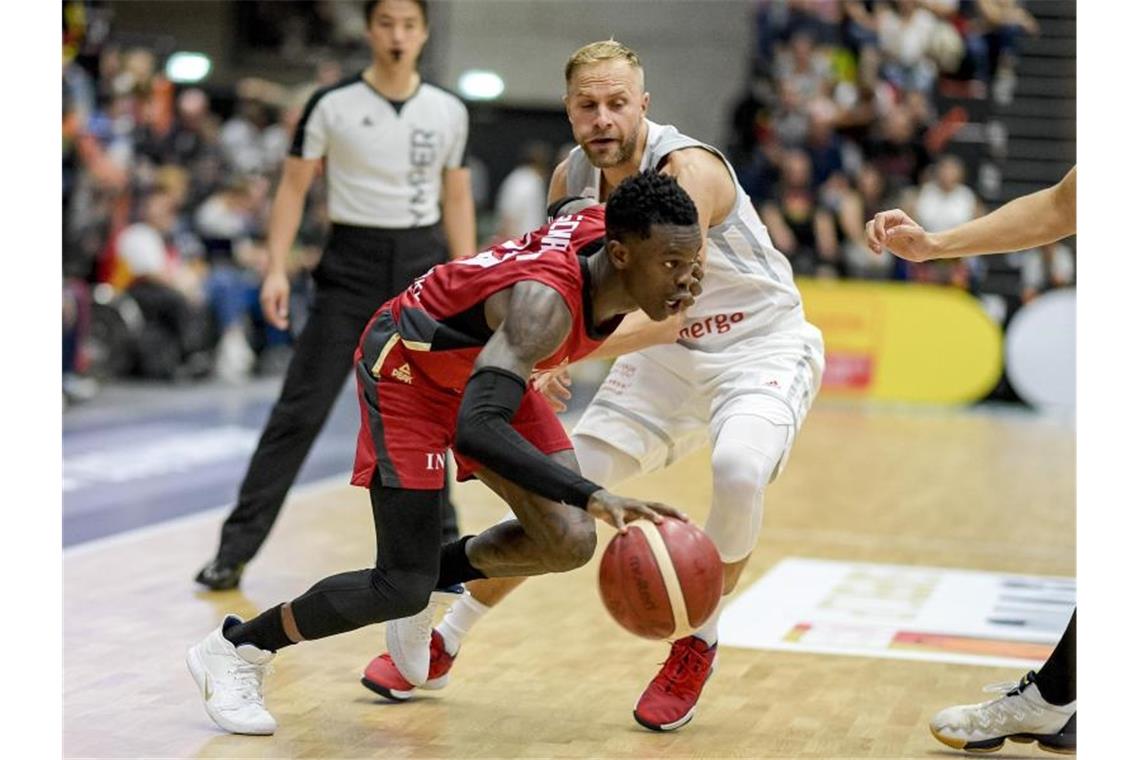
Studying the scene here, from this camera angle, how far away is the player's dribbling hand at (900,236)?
187 inches

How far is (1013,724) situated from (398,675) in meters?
1.80

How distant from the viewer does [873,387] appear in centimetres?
1572

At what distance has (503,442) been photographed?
392 cm

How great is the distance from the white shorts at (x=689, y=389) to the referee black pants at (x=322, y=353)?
5.69 ft

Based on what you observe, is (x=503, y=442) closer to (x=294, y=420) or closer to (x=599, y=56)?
(x=599, y=56)

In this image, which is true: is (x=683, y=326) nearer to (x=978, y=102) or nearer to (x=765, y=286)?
(x=765, y=286)

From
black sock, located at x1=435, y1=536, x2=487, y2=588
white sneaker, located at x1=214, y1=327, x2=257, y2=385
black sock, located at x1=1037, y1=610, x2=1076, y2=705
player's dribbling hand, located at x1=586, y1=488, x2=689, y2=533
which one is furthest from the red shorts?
white sneaker, located at x1=214, y1=327, x2=257, y2=385

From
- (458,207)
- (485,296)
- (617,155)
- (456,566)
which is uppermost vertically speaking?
(617,155)

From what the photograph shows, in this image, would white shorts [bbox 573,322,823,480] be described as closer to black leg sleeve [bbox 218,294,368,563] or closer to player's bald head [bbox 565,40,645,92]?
player's bald head [bbox 565,40,645,92]

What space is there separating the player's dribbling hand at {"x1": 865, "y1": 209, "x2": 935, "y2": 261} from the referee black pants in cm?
249

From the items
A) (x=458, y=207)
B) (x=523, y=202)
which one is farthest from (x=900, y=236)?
(x=523, y=202)

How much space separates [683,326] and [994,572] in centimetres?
323

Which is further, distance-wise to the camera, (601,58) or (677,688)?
(677,688)

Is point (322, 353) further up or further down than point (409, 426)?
further down
